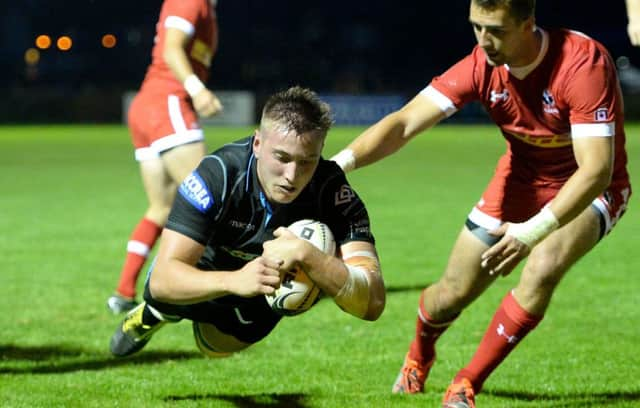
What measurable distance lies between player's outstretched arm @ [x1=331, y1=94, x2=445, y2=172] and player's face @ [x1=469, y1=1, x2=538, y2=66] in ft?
1.85

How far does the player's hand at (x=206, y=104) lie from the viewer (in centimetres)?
745

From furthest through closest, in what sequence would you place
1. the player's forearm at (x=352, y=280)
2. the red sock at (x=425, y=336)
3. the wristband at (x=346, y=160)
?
the red sock at (x=425, y=336) < the wristband at (x=346, y=160) < the player's forearm at (x=352, y=280)

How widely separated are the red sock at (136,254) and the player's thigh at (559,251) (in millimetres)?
3800

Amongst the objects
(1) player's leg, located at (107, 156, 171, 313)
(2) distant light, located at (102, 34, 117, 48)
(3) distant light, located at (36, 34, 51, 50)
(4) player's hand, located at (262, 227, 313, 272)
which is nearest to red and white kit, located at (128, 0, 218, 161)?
(1) player's leg, located at (107, 156, 171, 313)

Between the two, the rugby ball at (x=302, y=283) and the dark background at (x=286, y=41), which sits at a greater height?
the rugby ball at (x=302, y=283)

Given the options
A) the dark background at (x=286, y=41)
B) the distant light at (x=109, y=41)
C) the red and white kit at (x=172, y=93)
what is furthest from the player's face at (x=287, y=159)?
the distant light at (x=109, y=41)

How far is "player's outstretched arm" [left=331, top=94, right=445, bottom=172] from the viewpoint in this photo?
5.63m

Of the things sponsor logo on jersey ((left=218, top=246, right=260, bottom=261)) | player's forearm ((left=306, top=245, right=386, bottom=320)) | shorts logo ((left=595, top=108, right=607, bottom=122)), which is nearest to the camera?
player's forearm ((left=306, top=245, right=386, bottom=320))

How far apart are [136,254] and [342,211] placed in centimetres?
395

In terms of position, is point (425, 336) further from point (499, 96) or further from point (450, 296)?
point (499, 96)

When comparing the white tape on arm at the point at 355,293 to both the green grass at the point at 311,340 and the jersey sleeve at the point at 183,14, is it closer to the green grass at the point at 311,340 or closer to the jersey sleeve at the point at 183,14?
the green grass at the point at 311,340

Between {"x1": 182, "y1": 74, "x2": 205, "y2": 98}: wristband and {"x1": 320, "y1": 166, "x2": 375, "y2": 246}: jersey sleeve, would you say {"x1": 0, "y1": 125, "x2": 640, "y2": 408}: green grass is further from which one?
{"x1": 182, "y1": 74, "x2": 205, "y2": 98}: wristband

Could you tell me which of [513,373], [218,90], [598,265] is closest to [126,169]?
[598,265]

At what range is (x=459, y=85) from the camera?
568 centimetres
